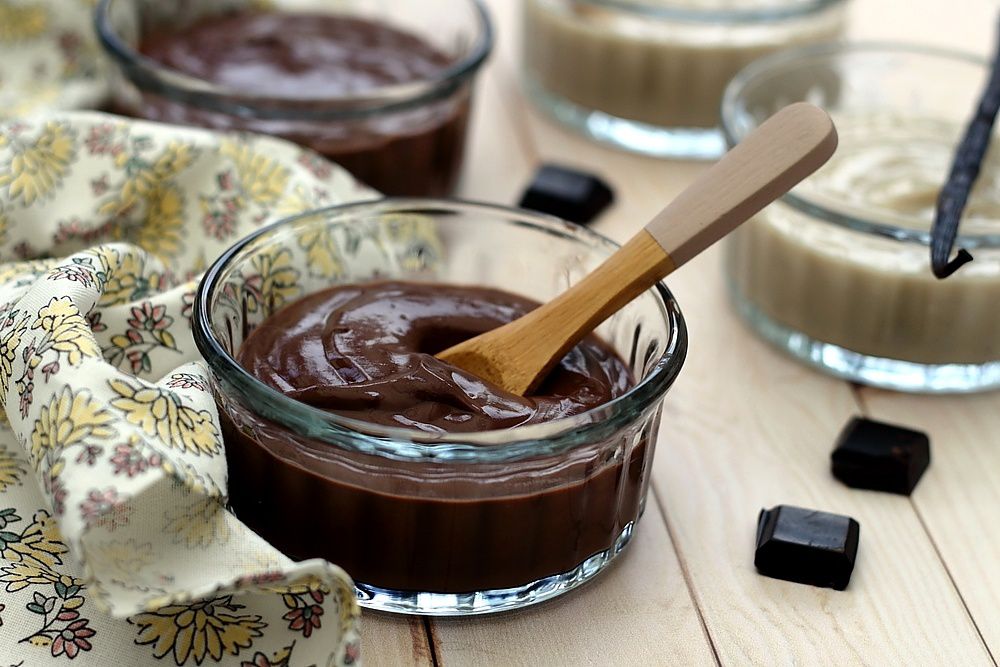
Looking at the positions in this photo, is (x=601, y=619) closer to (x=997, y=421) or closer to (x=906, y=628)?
(x=906, y=628)

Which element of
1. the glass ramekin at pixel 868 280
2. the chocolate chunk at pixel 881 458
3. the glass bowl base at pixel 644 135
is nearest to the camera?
the chocolate chunk at pixel 881 458

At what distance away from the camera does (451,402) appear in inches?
49.6

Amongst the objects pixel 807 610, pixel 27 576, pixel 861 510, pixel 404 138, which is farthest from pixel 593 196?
pixel 27 576

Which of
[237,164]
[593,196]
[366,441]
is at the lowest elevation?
[593,196]

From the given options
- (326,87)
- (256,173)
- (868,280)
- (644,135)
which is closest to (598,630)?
(868,280)

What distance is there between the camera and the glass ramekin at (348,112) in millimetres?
1826

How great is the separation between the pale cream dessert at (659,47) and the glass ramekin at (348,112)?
19 cm

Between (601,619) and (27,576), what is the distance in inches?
21.6

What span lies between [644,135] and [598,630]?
117cm

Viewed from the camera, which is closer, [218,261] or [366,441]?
[366,441]

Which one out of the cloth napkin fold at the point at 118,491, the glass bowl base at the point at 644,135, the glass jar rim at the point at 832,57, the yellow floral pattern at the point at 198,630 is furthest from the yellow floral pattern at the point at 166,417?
the glass bowl base at the point at 644,135

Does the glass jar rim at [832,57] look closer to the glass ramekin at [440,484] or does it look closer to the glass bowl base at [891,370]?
the glass bowl base at [891,370]

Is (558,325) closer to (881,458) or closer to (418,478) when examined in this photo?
(418,478)

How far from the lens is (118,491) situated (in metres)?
1.10
